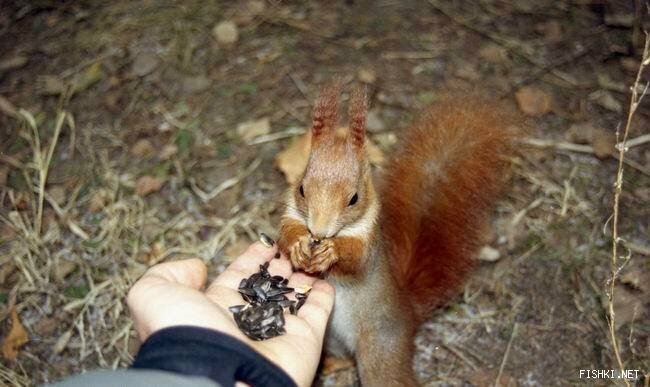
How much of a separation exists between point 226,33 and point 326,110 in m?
1.30

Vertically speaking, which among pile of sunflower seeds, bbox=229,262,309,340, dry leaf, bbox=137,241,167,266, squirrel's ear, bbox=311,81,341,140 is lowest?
dry leaf, bbox=137,241,167,266

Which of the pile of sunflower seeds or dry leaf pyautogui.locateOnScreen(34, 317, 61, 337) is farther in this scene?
dry leaf pyautogui.locateOnScreen(34, 317, 61, 337)

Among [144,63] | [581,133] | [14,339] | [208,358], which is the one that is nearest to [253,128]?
[144,63]

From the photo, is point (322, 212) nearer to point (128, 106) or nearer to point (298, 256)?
point (298, 256)

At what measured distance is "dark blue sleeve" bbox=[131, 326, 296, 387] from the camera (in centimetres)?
108

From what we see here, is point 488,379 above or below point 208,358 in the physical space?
below

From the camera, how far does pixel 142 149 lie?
2.33 m

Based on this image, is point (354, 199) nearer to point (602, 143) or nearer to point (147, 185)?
point (147, 185)

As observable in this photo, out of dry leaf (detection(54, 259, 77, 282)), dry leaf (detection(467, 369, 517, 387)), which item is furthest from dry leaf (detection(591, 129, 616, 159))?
dry leaf (detection(54, 259, 77, 282))

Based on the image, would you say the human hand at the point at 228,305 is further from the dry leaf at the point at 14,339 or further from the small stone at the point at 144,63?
the small stone at the point at 144,63

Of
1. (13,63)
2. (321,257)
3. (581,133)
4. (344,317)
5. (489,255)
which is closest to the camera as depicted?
(321,257)

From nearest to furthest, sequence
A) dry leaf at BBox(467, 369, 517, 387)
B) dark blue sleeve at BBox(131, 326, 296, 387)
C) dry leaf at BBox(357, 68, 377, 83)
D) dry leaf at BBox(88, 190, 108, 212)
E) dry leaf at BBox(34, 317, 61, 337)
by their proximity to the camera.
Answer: dark blue sleeve at BBox(131, 326, 296, 387) → dry leaf at BBox(467, 369, 517, 387) → dry leaf at BBox(34, 317, 61, 337) → dry leaf at BBox(88, 190, 108, 212) → dry leaf at BBox(357, 68, 377, 83)

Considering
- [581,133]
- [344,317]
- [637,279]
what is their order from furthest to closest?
[581,133] < [637,279] < [344,317]

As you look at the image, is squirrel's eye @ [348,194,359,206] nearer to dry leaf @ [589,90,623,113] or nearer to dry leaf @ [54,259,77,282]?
dry leaf @ [54,259,77,282]
